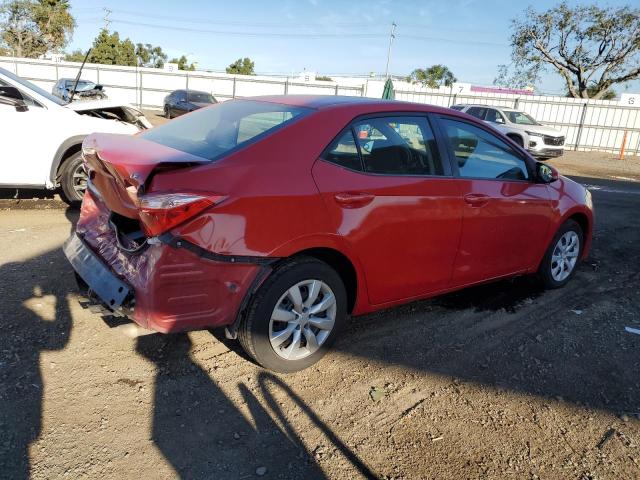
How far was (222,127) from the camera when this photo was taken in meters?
3.46

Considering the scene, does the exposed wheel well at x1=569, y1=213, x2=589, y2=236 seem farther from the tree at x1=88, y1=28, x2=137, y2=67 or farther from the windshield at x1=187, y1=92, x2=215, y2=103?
the tree at x1=88, y1=28, x2=137, y2=67

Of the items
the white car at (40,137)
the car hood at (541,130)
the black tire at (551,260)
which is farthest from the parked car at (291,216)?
the car hood at (541,130)

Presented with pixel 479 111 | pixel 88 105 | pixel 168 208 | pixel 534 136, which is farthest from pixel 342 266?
pixel 479 111

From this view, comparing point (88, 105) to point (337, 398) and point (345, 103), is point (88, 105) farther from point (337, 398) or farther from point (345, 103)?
point (337, 398)

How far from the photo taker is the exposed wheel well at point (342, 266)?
316 cm

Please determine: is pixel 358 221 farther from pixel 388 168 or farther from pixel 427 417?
pixel 427 417

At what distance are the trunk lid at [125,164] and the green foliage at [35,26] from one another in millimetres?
53754

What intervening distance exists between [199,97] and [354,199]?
2420 cm

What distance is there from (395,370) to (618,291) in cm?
299

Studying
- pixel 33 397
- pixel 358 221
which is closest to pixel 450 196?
pixel 358 221

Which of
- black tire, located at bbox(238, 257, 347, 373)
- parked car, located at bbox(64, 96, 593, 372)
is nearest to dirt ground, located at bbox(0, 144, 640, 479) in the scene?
black tire, located at bbox(238, 257, 347, 373)

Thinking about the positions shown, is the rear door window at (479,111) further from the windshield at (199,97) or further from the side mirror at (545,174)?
the side mirror at (545,174)

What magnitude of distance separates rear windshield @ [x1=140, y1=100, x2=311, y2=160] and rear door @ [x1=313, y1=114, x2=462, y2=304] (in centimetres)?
43

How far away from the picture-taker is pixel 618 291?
5.07 m
